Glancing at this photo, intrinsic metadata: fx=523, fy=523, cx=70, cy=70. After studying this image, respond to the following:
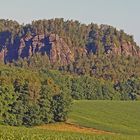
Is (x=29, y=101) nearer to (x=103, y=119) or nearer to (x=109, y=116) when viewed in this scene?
(x=103, y=119)

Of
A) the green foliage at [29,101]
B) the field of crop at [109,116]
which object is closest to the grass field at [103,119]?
the field of crop at [109,116]

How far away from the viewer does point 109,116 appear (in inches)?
4247

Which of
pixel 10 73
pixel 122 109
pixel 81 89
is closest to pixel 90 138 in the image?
pixel 10 73

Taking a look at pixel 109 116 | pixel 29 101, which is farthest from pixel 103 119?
pixel 29 101

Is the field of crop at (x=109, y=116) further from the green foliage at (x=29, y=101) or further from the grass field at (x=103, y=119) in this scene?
the green foliage at (x=29, y=101)

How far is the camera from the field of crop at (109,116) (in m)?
92.1

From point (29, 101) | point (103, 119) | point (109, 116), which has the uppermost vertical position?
point (29, 101)

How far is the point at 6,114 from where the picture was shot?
3396 inches

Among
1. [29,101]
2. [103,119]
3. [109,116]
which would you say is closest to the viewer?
[29,101]

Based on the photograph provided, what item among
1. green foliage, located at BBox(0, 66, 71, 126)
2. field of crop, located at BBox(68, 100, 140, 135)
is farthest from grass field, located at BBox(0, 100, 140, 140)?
green foliage, located at BBox(0, 66, 71, 126)

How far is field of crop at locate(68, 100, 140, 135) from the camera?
92.1 metres

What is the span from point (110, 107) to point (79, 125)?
101 ft

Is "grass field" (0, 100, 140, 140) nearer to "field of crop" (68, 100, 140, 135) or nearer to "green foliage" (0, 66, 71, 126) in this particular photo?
"field of crop" (68, 100, 140, 135)

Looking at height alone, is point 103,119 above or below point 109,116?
below
